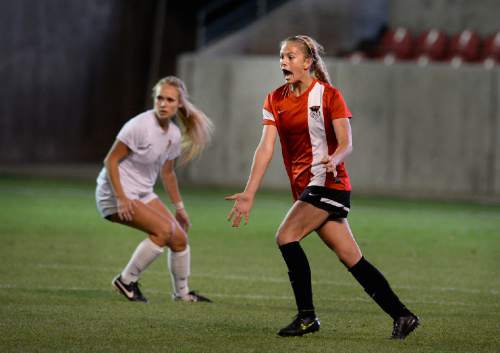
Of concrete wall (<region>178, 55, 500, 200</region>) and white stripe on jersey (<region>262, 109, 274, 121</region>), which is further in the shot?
concrete wall (<region>178, 55, 500, 200</region>)

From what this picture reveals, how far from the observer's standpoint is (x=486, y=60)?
21797mm

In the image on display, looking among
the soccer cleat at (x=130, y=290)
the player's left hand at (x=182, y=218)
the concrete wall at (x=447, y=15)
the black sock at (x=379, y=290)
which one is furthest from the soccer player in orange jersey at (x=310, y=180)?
the concrete wall at (x=447, y=15)

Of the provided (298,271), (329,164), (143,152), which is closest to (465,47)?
(143,152)

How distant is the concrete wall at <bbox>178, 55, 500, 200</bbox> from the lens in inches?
832

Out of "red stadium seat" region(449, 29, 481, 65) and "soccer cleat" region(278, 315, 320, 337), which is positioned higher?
"red stadium seat" region(449, 29, 481, 65)

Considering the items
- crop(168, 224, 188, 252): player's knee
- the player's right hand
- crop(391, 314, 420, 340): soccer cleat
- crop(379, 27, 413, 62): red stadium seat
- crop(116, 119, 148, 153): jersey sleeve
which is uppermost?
crop(379, 27, 413, 62): red stadium seat

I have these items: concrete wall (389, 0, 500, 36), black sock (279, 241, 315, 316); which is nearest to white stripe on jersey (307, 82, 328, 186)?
black sock (279, 241, 315, 316)

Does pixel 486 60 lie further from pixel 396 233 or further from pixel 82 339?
pixel 82 339

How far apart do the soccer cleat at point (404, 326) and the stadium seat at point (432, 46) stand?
16.2 metres

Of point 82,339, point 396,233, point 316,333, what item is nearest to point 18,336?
point 82,339

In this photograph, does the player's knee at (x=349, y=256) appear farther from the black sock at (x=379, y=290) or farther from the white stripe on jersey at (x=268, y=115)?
the white stripe on jersey at (x=268, y=115)

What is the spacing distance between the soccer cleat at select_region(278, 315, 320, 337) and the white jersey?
7.42ft

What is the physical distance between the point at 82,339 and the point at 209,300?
2.08m

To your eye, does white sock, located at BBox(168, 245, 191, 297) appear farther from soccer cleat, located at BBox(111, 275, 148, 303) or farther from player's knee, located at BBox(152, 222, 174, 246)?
soccer cleat, located at BBox(111, 275, 148, 303)
